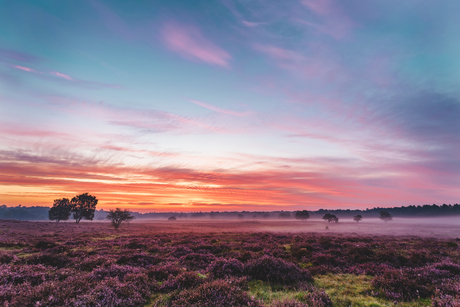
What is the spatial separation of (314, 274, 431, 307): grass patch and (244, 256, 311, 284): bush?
91 centimetres

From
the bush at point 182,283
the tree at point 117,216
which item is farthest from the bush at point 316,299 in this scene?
the tree at point 117,216

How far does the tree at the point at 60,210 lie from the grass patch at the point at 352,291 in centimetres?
10493

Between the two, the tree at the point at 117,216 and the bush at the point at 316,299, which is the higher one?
the bush at the point at 316,299

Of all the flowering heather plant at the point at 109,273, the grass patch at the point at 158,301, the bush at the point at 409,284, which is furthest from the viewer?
the flowering heather plant at the point at 109,273

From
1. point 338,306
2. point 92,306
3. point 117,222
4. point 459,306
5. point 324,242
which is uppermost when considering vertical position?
point 459,306

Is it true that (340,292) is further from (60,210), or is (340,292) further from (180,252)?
(60,210)

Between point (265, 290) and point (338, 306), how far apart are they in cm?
297

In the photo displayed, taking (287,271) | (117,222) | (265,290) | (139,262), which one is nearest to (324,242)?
(287,271)

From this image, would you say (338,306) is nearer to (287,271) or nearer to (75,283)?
(287,271)

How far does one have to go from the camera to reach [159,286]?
9203 millimetres

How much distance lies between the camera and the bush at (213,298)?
6.73 m

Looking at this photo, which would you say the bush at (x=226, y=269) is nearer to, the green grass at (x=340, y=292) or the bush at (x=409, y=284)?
the green grass at (x=340, y=292)

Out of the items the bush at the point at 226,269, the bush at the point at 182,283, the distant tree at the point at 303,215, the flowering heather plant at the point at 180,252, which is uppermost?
the bush at the point at 182,283

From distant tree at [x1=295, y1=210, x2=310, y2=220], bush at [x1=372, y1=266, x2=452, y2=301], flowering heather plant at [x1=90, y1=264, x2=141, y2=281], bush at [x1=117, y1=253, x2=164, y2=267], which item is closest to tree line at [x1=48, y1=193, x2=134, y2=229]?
bush at [x1=117, y1=253, x2=164, y2=267]
